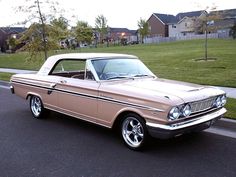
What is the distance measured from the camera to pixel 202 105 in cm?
506

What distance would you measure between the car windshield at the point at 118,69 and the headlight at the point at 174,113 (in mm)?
1555

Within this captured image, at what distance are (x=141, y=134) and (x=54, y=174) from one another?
1505mm

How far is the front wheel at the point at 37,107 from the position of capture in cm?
736

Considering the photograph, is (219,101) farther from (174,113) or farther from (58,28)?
(58,28)

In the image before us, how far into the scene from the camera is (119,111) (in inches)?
206

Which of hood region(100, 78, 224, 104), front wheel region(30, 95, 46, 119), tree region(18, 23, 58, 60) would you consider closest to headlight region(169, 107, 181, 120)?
hood region(100, 78, 224, 104)

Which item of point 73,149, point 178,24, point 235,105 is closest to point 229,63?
point 235,105

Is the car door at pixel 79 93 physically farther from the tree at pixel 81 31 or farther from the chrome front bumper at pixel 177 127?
the tree at pixel 81 31

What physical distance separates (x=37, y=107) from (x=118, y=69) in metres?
2.52

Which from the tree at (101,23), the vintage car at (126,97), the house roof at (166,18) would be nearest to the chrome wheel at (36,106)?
the vintage car at (126,97)

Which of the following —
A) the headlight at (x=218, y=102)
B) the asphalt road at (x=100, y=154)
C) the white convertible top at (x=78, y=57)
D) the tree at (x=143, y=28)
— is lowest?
the asphalt road at (x=100, y=154)

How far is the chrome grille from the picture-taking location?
16.0 feet

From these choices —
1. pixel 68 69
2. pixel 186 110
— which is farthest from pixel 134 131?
pixel 68 69

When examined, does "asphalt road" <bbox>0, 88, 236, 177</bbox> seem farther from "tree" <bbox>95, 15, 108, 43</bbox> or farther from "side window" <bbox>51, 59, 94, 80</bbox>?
"tree" <bbox>95, 15, 108, 43</bbox>
